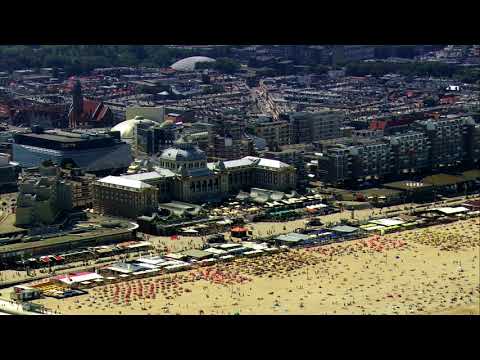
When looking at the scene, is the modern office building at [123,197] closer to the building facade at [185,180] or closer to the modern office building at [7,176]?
the building facade at [185,180]

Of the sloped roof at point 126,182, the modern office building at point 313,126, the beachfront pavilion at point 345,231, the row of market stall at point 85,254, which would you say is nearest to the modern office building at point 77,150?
the sloped roof at point 126,182

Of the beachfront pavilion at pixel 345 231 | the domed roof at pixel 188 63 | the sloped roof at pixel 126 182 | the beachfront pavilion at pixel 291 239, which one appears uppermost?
the domed roof at pixel 188 63

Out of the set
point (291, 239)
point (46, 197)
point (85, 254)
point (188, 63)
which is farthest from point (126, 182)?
point (188, 63)

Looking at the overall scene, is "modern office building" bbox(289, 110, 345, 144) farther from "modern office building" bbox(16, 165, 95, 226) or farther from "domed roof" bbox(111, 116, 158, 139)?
"modern office building" bbox(16, 165, 95, 226)

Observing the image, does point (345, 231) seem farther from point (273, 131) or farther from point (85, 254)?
point (273, 131)
